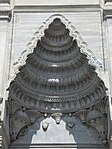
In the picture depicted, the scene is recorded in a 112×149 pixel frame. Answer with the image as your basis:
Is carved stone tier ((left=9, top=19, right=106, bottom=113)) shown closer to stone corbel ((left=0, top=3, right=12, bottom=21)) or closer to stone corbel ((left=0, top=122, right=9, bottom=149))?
stone corbel ((left=0, top=122, right=9, bottom=149))

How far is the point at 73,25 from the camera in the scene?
26.2ft

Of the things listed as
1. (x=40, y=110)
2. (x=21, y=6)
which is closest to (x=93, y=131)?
(x=40, y=110)

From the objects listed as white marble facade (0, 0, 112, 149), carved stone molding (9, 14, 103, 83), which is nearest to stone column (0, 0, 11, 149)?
white marble facade (0, 0, 112, 149)

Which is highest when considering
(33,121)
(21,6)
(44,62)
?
(21,6)

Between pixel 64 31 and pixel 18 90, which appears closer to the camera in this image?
pixel 18 90

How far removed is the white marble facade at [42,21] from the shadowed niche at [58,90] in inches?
12.2

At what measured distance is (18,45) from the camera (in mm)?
7820

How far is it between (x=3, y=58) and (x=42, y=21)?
5.28ft

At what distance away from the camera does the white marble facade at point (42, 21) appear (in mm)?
7379

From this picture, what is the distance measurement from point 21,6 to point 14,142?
12.0 ft

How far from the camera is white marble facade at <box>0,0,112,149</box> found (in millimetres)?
7379

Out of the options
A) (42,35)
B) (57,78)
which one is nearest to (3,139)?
(57,78)

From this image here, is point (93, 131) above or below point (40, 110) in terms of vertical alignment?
below

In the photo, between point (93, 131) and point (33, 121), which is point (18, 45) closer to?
point (33, 121)
